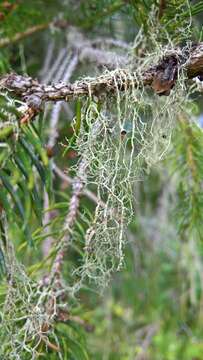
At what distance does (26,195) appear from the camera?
475mm

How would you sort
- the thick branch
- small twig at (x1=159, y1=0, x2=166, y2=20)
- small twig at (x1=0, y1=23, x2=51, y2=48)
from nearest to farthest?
the thick branch → small twig at (x1=159, y1=0, x2=166, y2=20) → small twig at (x1=0, y1=23, x2=51, y2=48)

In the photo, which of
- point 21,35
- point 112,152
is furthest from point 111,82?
point 21,35

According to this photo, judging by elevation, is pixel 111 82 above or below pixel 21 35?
below

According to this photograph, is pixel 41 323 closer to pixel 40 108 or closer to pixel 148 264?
pixel 40 108

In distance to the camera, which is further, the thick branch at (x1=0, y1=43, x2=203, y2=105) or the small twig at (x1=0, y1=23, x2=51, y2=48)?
the small twig at (x1=0, y1=23, x2=51, y2=48)

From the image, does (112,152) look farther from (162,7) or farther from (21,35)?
(21,35)

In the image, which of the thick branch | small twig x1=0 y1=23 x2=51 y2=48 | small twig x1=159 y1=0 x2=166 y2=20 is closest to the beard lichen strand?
the thick branch

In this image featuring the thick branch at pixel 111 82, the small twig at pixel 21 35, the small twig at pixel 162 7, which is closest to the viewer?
the thick branch at pixel 111 82

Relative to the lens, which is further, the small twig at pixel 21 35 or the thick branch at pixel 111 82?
the small twig at pixel 21 35

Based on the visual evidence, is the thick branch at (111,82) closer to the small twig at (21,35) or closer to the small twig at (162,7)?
the small twig at (162,7)

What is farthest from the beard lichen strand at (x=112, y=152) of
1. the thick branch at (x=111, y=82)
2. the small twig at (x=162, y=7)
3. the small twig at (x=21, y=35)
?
the small twig at (x=21, y=35)

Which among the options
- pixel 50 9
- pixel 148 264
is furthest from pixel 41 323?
pixel 148 264

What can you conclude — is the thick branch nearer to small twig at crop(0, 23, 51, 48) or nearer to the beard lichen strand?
the beard lichen strand

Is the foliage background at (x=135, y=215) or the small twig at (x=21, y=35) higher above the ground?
the small twig at (x=21, y=35)
